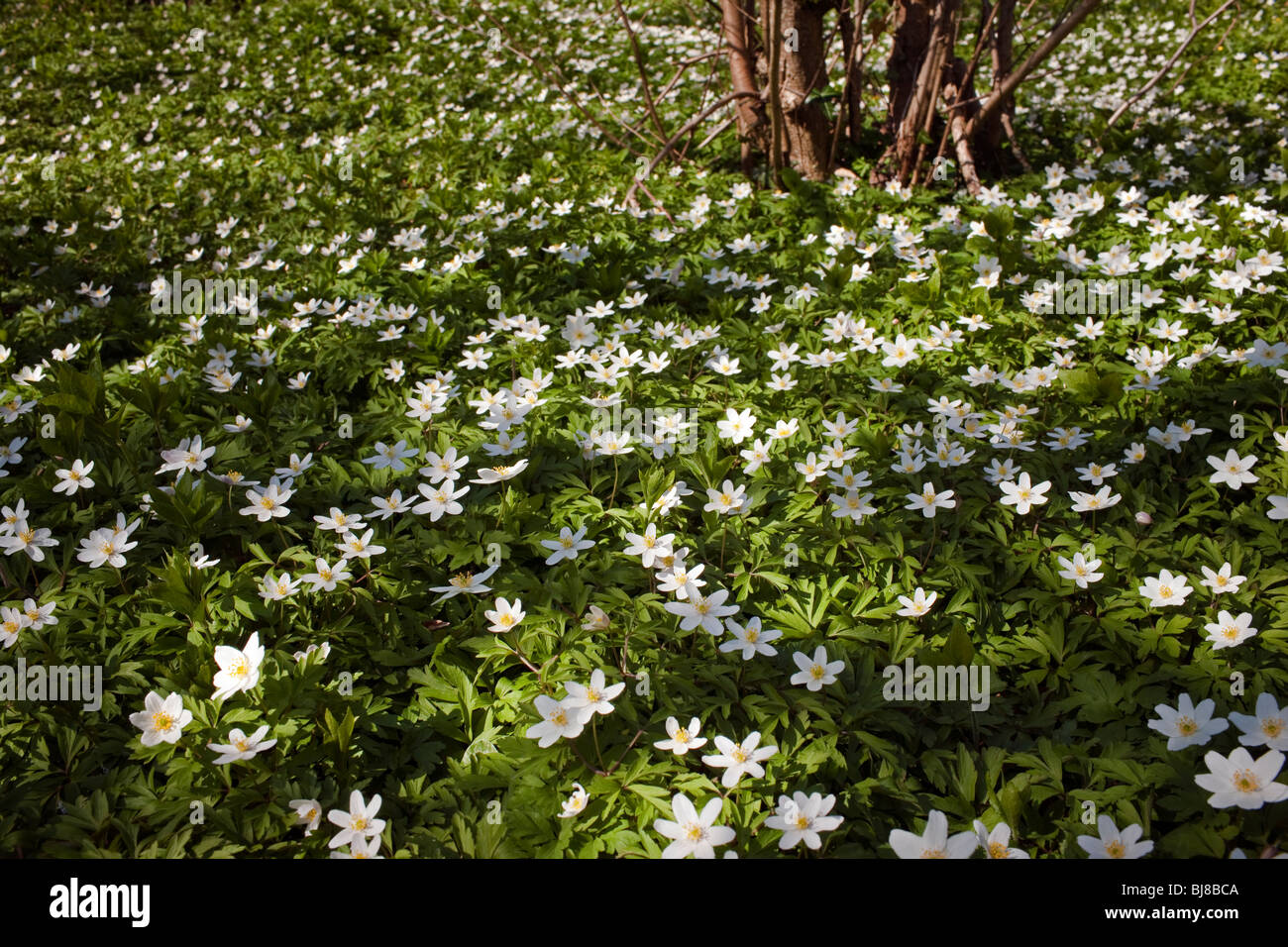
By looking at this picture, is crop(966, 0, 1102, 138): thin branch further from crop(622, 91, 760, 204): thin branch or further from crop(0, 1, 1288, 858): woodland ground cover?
crop(622, 91, 760, 204): thin branch

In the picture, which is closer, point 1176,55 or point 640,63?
point 1176,55

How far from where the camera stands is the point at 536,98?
781 cm

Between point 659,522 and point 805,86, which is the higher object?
point 805,86

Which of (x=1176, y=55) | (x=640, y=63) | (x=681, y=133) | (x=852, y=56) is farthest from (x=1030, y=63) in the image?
(x=640, y=63)

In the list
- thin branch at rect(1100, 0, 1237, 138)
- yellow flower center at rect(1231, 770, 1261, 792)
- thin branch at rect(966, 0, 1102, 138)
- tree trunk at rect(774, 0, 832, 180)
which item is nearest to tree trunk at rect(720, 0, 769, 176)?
tree trunk at rect(774, 0, 832, 180)

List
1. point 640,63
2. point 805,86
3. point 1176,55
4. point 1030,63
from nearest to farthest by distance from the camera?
1. point 1030,63
2. point 1176,55
3. point 640,63
4. point 805,86

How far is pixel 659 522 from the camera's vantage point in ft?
9.39

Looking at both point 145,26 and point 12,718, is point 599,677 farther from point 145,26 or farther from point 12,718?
point 145,26

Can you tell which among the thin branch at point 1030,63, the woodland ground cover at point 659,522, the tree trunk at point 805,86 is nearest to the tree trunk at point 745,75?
the tree trunk at point 805,86

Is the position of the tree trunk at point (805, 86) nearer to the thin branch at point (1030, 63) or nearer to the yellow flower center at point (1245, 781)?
the thin branch at point (1030, 63)

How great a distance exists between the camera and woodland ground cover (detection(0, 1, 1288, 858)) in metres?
1.96

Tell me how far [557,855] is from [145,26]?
12.6 metres

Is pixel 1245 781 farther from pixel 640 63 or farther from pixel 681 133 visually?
pixel 640 63
